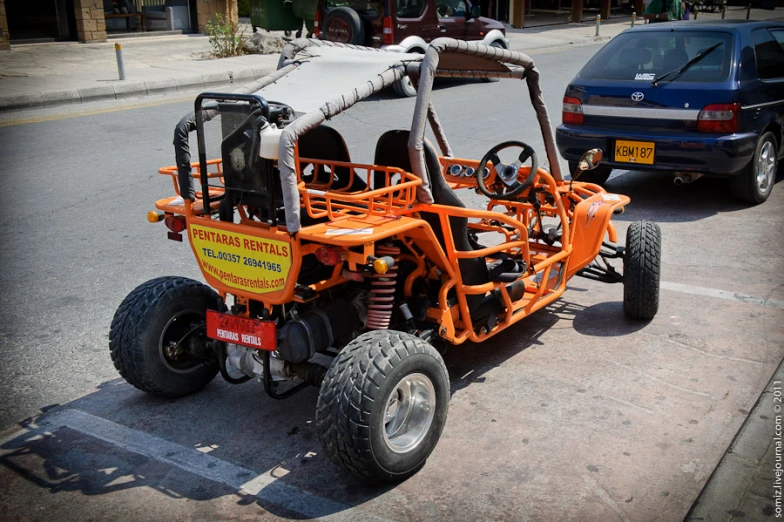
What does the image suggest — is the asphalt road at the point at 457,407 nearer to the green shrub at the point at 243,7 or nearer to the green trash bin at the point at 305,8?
the green trash bin at the point at 305,8

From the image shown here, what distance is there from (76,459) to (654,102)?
19.6 ft

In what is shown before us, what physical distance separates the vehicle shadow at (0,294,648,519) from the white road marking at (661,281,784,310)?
6.56ft

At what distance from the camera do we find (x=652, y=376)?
4.91 meters

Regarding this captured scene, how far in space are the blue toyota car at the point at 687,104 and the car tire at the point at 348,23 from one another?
6.94m

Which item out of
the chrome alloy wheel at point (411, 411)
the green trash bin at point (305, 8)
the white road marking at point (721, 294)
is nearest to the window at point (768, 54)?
the white road marking at point (721, 294)

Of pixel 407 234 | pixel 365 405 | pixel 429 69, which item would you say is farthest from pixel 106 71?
pixel 365 405

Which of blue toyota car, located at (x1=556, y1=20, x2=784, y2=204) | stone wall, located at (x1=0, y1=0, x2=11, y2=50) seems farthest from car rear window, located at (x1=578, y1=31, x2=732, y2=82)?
stone wall, located at (x1=0, y1=0, x2=11, y2=50)

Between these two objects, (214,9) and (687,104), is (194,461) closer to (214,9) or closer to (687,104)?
(687,104)

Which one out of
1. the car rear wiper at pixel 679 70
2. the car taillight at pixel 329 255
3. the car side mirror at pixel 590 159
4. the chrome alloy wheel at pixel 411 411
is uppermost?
the car rear wiper at pixel 679 70

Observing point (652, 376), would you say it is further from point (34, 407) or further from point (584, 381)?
point (34, 407)

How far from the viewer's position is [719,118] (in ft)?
25.4

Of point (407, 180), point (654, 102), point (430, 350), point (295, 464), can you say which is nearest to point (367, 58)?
point (407, 180)

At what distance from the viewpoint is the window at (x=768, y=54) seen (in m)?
8.27

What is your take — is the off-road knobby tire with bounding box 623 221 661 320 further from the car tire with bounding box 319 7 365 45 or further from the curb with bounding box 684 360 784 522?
the car tire with bounding box 319 7 365 45
